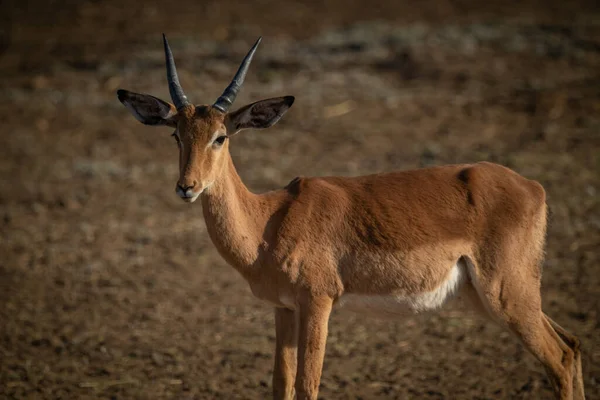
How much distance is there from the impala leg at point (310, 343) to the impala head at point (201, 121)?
120 cm

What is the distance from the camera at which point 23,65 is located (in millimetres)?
19203

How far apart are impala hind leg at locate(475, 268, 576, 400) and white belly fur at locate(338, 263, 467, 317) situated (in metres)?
0.19

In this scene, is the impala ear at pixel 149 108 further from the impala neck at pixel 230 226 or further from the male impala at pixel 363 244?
the impala neck at pixel 230 226

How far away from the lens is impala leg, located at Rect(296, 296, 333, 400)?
6383 millimetres

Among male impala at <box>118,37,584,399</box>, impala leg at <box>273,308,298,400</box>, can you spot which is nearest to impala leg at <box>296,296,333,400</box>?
male impala at <box>118,37,584,399</box>

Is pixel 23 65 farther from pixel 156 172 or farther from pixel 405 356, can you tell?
pixel 405 356

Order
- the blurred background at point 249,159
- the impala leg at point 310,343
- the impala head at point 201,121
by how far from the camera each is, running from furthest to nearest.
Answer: the blurred background at point 249,159 < the impala leg at point 310,343 < the impala head at point 201,121

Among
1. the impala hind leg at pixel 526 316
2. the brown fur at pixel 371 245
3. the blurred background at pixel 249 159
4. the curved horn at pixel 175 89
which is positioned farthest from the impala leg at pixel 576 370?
the curved horn at pixel 175 89

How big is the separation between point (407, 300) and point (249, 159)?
8035 mm

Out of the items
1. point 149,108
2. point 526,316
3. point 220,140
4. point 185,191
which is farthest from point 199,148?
point 526,316

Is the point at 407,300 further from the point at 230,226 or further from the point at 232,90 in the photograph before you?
the point at 232,90

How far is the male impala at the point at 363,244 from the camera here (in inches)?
255

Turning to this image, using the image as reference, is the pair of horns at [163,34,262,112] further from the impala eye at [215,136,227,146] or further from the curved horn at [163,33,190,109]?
the impala eye at [215,136,227,146]

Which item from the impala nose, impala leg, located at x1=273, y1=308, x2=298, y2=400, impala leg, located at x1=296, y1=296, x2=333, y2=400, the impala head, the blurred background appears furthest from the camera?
the blurred background
